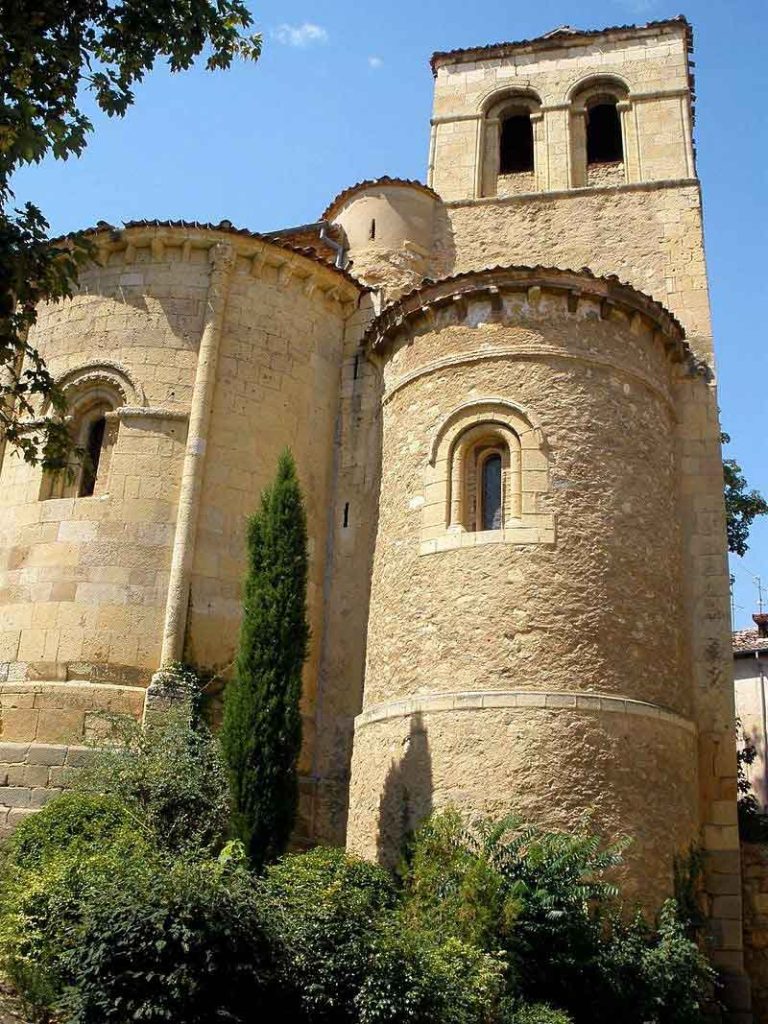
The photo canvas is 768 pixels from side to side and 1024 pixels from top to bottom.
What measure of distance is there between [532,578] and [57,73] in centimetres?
689

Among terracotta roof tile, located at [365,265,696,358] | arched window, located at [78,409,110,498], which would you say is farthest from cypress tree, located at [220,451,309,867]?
arched window, located at [78,409,110,498]

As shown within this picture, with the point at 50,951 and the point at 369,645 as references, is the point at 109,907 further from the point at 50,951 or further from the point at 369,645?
the point at 369,645

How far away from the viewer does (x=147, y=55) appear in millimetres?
8945

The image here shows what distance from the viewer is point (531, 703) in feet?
36.2

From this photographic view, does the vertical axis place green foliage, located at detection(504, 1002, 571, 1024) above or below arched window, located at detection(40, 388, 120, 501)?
below

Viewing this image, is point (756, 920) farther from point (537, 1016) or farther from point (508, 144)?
point (508, 144)

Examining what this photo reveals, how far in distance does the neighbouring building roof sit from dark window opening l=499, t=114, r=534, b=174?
13192mm

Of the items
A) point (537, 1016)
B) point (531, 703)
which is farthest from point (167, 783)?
point (537, 1016)

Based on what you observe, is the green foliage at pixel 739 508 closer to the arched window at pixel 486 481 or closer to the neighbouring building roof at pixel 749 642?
the neighbouring building roof at pixel 749 642

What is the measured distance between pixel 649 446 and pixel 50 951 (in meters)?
8.70

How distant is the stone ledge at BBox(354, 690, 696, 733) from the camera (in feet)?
36.3

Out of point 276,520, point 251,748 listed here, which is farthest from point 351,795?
point 276,520

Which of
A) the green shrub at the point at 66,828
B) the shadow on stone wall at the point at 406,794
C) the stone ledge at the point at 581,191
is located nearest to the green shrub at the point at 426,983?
the shadow on stone wall at the point at 406,794

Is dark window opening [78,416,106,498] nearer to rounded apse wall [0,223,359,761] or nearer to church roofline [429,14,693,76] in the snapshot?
rounded apse wall [0,223,359,761]
